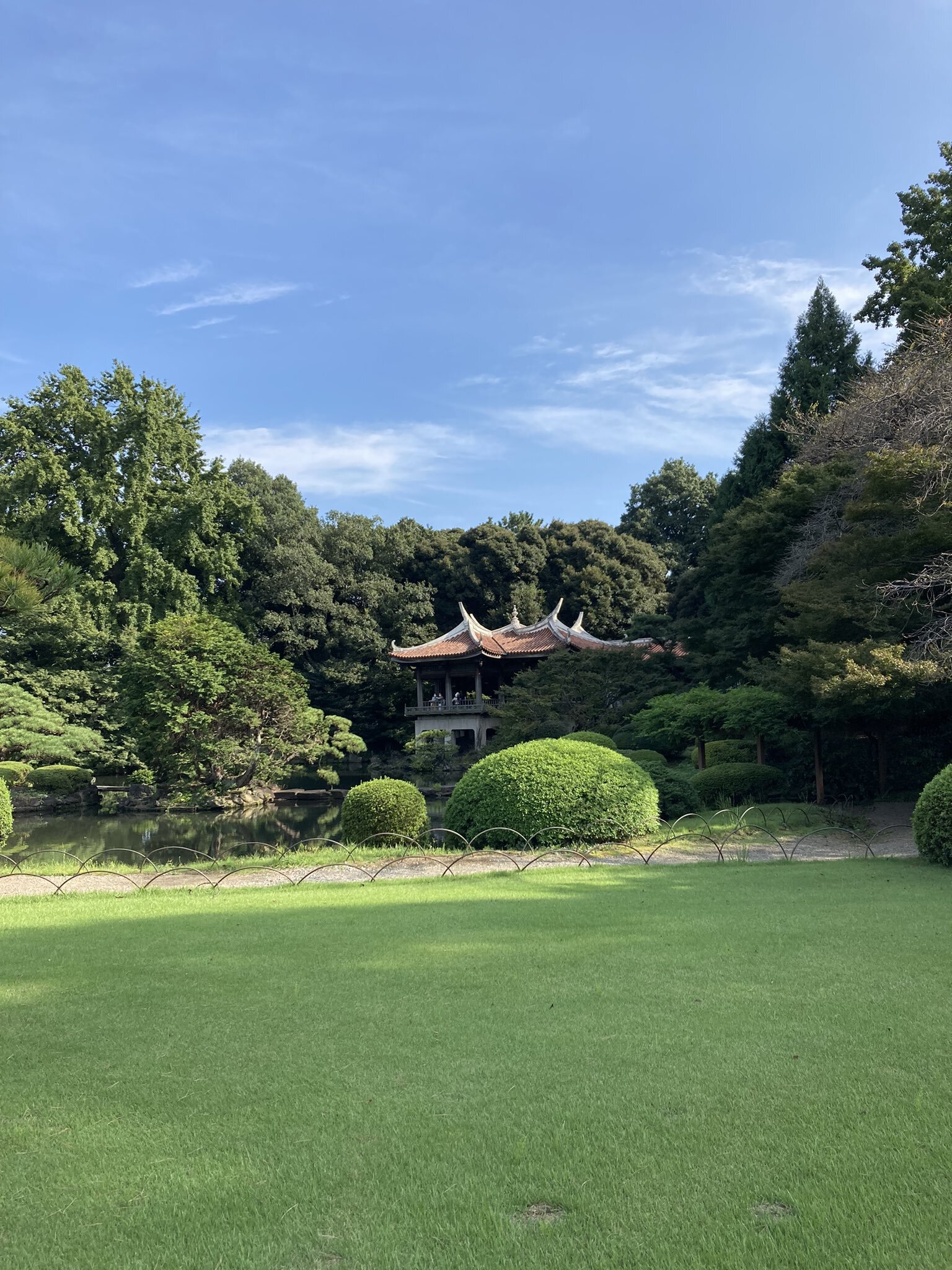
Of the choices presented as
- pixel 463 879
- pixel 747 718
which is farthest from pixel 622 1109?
pixel 747 718

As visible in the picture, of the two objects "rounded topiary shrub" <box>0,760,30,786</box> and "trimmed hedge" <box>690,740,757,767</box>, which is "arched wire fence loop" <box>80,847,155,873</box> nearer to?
"rounded topiary shrub" <box>0,760,30,786</box>

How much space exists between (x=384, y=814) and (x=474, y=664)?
690 inches

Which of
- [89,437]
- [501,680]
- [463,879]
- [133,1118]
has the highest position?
[89,437]

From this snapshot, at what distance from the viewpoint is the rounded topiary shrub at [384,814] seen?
10516 mm

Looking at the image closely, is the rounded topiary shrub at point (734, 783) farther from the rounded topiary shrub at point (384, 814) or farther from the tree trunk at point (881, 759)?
the rounded topiary shrub at point (384, 814)

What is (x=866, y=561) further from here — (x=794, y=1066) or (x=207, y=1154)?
(x=207, y=1154)

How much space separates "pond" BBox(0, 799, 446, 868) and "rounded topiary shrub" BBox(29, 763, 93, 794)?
1.31 meters

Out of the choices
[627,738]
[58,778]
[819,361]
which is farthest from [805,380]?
[58,778]

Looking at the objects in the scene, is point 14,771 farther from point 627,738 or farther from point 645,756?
point 645,756

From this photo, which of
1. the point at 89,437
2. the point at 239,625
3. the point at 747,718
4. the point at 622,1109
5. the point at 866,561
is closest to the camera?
the point at 622,1109

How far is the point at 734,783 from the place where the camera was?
13656 mm

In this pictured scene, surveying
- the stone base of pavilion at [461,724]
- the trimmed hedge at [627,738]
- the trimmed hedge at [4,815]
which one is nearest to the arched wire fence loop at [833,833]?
the trimmed hedge at [627,738]

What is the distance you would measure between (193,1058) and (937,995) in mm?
→ 3074

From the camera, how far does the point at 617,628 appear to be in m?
33.0
